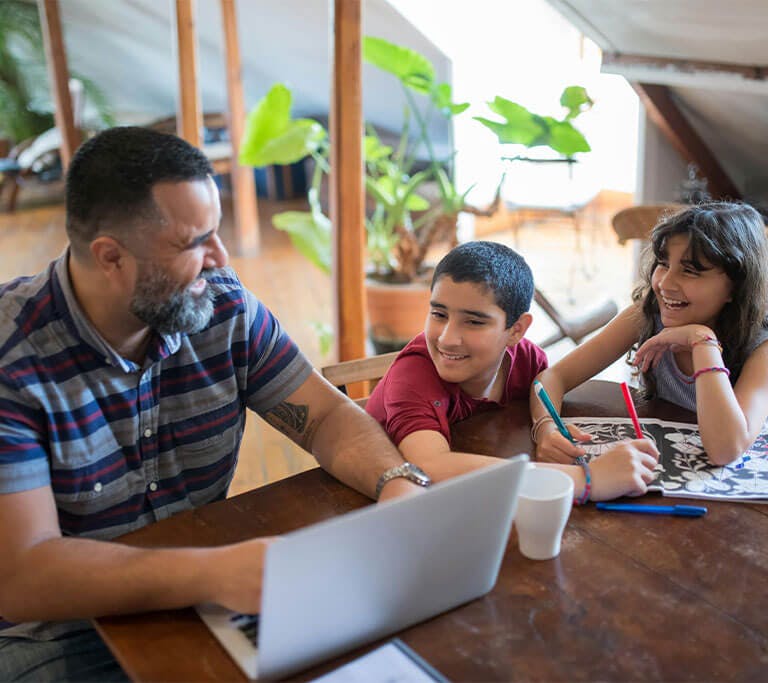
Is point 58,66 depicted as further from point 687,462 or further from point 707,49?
point 687,462

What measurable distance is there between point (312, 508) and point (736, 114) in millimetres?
2581

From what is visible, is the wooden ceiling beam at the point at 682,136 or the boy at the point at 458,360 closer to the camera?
the boy at the point at 458,360

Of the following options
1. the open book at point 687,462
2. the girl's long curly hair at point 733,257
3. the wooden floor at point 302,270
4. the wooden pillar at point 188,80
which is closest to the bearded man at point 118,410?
the open book at point 687,462

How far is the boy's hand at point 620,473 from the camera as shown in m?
1.25

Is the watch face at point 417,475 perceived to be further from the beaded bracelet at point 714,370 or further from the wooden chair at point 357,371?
the beaded bracelet at point 714,370

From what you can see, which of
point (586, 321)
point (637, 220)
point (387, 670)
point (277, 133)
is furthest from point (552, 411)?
point (277, 133)

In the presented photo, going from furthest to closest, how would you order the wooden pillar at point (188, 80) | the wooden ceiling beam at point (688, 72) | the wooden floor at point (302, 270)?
the wooden pillar at point (188, 80)
the wooden floor at point (302, 270)
the wooden ceiling beam at point (688, 72)

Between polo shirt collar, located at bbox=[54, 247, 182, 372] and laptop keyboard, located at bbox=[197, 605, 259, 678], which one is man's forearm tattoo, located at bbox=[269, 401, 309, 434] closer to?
polo shirt collar, located at bbox=[54, 247, 182, 372]

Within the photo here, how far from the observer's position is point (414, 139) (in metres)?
6.18

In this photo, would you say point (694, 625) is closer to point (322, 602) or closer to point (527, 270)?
point (322, 602)

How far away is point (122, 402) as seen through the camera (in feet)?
4.24

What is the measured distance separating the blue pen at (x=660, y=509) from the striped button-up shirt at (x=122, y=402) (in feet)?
1.81

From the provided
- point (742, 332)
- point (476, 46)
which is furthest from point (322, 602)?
point (476, 46)

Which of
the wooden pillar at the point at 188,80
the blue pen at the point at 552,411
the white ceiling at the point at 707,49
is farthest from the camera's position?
the wooden pillar at the point at 188,80
